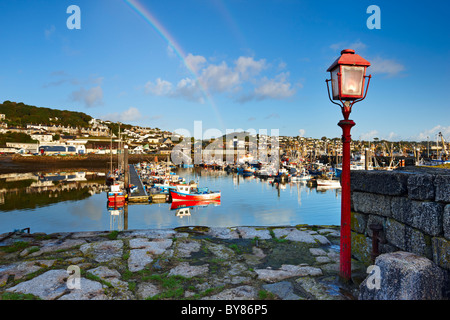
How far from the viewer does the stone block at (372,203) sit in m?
4.41

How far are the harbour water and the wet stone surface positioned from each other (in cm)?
1286

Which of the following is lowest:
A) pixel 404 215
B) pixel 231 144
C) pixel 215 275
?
pixel 215 275

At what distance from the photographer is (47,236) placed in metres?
6.89

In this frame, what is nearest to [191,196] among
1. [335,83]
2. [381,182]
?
[381,182]

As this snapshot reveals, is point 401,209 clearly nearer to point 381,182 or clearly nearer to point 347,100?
point 381,182

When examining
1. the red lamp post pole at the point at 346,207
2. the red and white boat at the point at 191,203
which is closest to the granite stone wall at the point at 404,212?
the red lamp post pole at the point at 346,207

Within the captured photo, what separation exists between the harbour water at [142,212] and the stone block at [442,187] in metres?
17.5

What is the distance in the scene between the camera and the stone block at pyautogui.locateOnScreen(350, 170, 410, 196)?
13.5 feet

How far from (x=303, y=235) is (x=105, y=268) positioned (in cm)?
438

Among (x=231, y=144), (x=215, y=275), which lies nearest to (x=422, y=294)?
(x=215, y=275)

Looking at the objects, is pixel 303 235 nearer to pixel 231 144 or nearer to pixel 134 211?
pixel 134 211

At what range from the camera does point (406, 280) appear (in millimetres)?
3145

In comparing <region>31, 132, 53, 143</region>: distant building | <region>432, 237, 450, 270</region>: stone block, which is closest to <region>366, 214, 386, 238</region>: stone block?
<region>432, 237, 450, 270</region>: stone block

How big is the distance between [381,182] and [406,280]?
1.69m
